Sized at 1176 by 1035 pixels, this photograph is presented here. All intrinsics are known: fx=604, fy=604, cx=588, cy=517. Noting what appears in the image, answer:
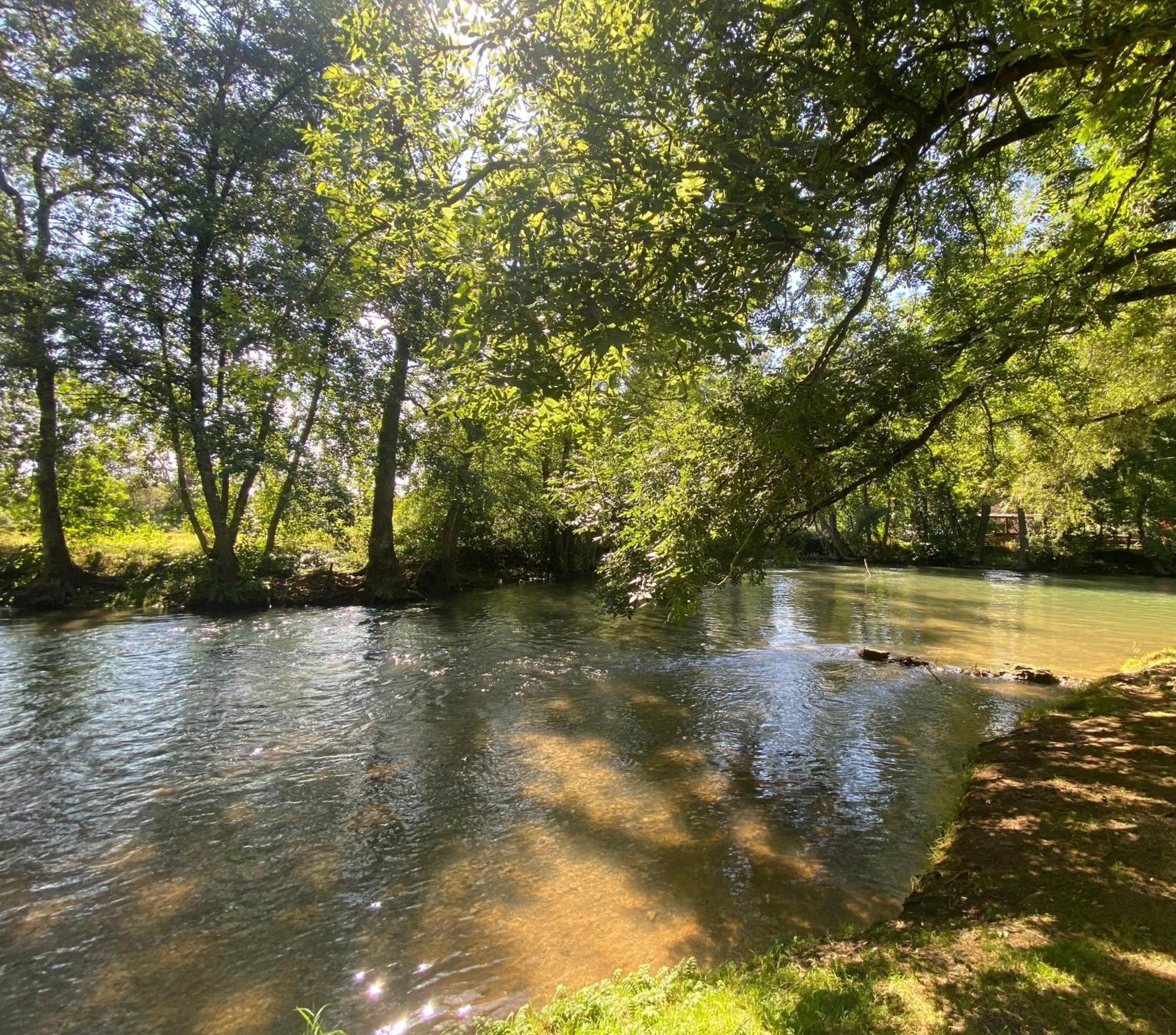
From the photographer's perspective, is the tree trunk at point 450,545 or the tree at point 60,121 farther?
the tree trunk at point 450,545

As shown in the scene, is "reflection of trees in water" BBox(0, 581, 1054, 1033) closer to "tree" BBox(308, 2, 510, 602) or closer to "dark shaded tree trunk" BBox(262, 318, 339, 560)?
"tree" BBox(308, 2, 510, 602)

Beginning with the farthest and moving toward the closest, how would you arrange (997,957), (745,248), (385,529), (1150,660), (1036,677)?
(385,529) → (1150,660) → (1036,677) → (745,248) → (997,957)

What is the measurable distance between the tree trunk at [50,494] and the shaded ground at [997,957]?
73.4 feet

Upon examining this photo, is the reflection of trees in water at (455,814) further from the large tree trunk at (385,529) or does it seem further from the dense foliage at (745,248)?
the large tree trunk at (385,529)

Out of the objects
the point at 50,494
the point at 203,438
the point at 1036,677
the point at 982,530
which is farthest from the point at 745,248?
the point at 982,530

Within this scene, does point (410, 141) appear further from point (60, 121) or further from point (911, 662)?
point (60, 121)

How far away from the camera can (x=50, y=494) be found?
1884 centimetres

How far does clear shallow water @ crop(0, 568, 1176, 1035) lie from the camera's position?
4.17m

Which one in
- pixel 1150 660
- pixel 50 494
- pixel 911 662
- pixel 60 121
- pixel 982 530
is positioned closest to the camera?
pixel 1150 660

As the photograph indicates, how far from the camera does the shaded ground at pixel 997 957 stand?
2.64 metres

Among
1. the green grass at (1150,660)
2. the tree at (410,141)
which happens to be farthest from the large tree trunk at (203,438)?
the green grass at (1150,660)

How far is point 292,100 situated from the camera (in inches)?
706

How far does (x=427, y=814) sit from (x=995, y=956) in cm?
509

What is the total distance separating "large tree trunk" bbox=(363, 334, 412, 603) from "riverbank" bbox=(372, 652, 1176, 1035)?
18.3 meters
